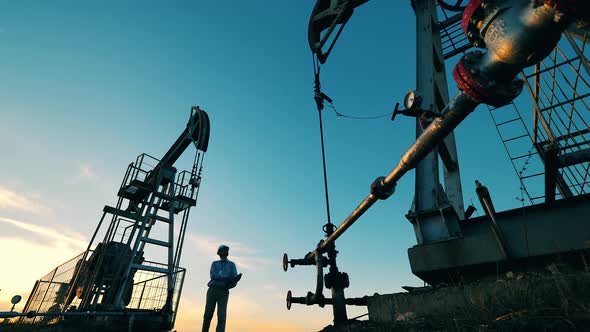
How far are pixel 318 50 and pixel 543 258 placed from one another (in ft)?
16.1

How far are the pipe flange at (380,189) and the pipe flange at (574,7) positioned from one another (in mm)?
1676

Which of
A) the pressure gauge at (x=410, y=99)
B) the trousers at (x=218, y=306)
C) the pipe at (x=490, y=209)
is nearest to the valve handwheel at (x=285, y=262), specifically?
the trousers at (x=218, y=306)

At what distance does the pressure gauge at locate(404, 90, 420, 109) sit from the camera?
8.23 feet

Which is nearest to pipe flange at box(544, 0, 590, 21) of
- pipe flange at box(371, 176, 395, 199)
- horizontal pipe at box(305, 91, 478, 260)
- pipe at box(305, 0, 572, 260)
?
pipe at box(305, 0, 572, 260)

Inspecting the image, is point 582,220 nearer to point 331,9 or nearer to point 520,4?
point 520,4

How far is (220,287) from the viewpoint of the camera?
17.1 ft

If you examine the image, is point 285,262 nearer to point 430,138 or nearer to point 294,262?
point 294,262

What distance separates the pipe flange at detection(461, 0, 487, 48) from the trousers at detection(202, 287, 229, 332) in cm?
507

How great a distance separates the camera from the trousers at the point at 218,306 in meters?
4.97

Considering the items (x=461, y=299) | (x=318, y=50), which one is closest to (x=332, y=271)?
(x=461, y=299)

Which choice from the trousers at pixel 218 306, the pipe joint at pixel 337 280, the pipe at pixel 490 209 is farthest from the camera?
the trousers at pixel 218 306

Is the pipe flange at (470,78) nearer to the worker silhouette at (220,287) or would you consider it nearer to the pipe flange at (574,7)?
the pipe flange at (574,7)

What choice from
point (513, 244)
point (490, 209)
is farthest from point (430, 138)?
point (513, 244)

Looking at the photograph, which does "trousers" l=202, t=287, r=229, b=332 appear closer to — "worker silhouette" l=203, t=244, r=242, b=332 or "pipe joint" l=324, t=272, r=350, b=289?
"worker silhouette" l=203, t=244, r=242, b=332
